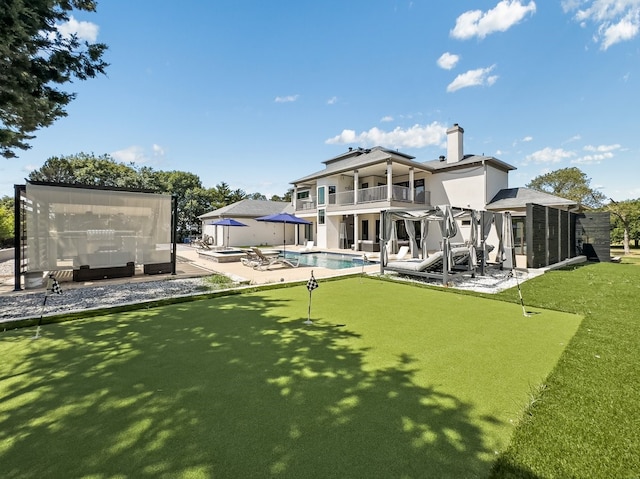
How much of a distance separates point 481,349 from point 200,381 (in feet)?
12.9

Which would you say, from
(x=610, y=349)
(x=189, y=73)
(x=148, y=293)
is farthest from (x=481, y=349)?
(x=189, y=73)

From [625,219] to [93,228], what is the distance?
111 feet

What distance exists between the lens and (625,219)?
867 inches

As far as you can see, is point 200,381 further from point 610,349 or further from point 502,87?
point 502,87

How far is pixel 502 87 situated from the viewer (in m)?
16.8

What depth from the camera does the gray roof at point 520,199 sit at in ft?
55.6

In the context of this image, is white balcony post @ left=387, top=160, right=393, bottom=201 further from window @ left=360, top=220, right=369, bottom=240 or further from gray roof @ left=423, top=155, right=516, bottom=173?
window @ left=360, top=220, right=369, bottom=240

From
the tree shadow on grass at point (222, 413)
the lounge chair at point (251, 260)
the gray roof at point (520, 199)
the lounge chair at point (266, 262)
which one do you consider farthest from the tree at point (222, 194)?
the tree shadow on grass at point (222, 413)

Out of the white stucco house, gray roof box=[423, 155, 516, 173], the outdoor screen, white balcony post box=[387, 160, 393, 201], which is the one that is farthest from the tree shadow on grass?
gray roof box=[423, 155, 516, 173]

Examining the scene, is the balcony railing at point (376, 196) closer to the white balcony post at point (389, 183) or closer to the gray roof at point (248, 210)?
the white balcony post at point (389, 183)

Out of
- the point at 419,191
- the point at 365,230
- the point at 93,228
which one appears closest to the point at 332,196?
the point at 365,230

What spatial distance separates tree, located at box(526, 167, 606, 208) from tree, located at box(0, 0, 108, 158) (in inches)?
1865

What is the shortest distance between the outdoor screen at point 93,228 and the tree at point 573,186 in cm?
4573

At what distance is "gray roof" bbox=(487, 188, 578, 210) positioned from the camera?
1694 cm
